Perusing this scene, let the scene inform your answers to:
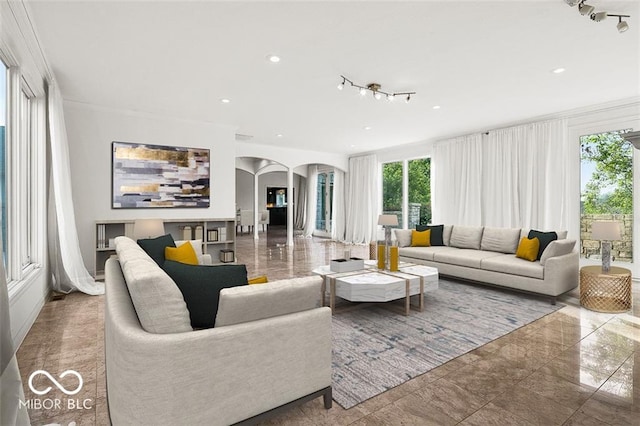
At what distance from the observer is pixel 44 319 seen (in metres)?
3.35

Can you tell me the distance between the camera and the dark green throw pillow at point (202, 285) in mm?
1711

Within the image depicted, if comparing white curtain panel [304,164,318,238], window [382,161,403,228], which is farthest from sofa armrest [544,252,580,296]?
white curtain panel [304,164,318,238]

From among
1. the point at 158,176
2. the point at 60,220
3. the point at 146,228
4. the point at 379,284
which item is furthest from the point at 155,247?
the point at 158,176

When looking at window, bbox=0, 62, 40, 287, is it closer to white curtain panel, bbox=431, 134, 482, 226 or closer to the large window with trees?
white curtain panel, bbox=431, 134, 482, 226

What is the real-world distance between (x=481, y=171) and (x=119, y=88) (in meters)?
6.44

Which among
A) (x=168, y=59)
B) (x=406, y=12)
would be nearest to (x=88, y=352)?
(x=168, y=59)

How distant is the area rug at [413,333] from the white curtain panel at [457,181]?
288cm

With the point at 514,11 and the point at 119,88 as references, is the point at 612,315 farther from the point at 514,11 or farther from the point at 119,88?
the point at 119,88

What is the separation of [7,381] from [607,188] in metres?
7.06

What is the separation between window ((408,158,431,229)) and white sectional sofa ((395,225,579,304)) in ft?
8.07

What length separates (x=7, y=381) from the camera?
157 centimetres

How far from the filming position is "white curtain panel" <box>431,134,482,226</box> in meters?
6.84

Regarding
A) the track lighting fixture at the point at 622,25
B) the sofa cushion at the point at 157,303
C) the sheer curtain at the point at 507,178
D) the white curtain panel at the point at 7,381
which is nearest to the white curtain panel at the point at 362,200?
the sheer curtain at the point at 507,178

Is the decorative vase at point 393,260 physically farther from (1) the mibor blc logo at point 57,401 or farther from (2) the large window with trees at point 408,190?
(2) the large window with trees at point 408,190
